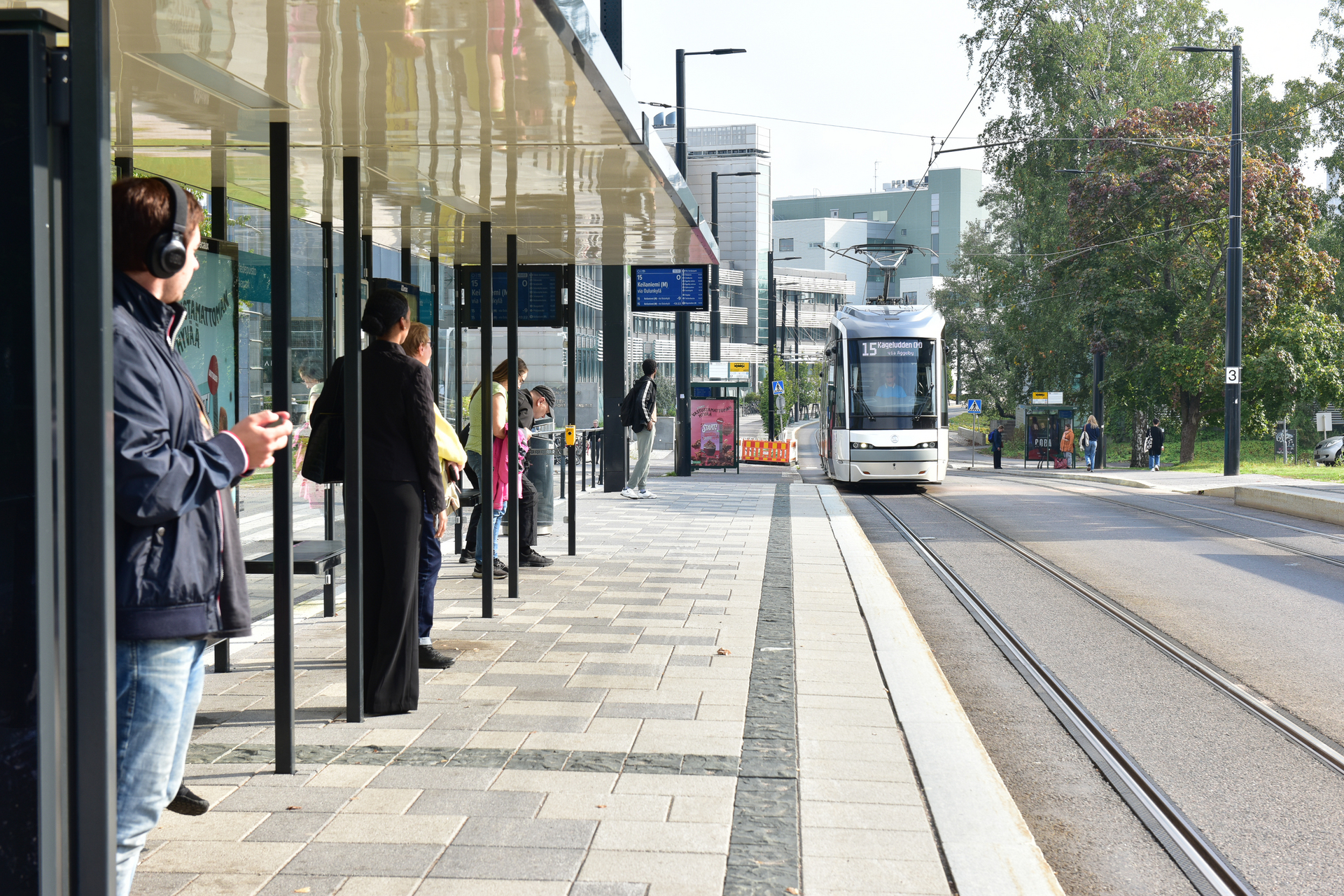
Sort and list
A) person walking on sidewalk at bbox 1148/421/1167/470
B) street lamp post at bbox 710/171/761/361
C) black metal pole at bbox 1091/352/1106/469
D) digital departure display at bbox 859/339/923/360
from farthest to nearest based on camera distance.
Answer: black metal pole at bbox 1091/352/1106/469
person walking on sidewalk at bbox 1148/421/1167/470
street lamp post at bbox 710/171/761/361
digital departure display at bbox 859/339/923/360

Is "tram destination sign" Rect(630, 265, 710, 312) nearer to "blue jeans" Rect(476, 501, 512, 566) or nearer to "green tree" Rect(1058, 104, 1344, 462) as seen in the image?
"blue jeans" Rect(476, 501, 512, 566)

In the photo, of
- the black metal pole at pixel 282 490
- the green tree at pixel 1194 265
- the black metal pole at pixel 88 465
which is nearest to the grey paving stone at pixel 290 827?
the black metal pole at pixel 282 490

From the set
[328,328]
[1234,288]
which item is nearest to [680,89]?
[1234,288]

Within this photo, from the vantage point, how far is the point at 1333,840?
4363 mm

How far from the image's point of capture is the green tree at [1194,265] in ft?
115

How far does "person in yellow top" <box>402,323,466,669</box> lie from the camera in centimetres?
618

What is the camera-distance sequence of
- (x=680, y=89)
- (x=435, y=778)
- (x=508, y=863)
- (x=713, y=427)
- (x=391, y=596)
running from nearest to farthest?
(x=508, y=863)
(x=435, y=778)
(x=391, y=596)
(x=680, y=89)
(x=713, y=427)

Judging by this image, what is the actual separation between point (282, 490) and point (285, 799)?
1.10 metres

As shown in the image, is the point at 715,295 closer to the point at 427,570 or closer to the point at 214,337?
the point at 214,337

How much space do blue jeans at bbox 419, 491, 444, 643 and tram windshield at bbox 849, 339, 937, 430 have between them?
1632 cm

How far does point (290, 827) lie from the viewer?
4027 millimetres

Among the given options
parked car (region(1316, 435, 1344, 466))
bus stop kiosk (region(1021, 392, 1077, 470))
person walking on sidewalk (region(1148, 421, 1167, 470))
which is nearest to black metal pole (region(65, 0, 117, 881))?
person walking on sidewalk (region(1148, 421, 1167, 470))

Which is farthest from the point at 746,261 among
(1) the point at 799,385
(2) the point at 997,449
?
(2) the point at 997,449

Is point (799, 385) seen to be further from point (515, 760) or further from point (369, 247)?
point (515, 760)
